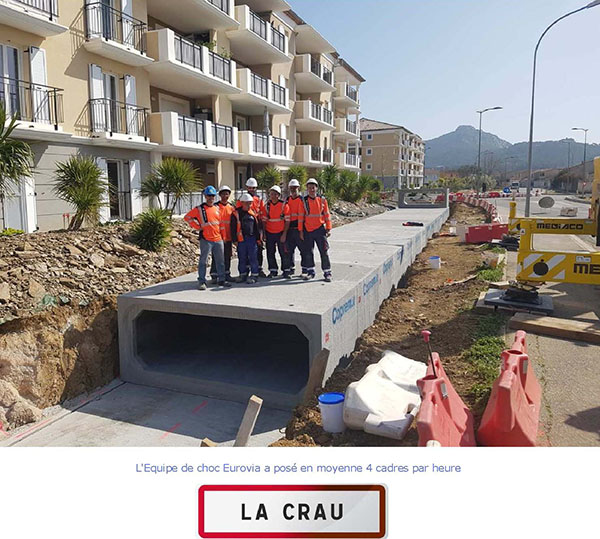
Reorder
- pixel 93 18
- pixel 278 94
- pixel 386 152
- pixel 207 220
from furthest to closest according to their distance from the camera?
pixel 386 152 → pixel 278 94 → pixel 93 18 → pixel 207 220

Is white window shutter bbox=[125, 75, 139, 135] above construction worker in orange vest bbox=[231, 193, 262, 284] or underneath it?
above

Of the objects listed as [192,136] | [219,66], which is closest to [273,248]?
[192,136]

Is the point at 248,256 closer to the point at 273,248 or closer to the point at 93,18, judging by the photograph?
the point at 273,248

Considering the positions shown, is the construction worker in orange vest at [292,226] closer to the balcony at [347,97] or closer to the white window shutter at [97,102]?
the white window shutter at [97,102]

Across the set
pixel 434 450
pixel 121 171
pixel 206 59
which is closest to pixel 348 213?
pixel 206 59

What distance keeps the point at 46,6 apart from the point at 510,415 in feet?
47.3

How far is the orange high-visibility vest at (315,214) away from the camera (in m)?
8.41

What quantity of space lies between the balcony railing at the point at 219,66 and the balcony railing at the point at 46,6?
7302 millimetres

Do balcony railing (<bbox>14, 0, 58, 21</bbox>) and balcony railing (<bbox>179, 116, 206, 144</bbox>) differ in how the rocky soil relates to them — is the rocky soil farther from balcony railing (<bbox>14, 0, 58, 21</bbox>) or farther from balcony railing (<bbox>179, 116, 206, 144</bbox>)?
balcony railing (<bbox>179, 116, 206, 144</bbox>)

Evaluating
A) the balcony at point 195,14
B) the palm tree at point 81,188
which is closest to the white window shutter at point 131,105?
the balcony at point 195,14

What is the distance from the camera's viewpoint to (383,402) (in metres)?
4.91

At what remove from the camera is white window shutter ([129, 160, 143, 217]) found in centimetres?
1635

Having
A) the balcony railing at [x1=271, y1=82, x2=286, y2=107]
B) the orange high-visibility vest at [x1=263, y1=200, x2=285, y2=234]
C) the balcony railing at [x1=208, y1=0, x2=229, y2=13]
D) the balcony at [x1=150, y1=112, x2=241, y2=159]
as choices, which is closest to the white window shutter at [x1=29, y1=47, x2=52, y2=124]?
the balcony at [x1=150, y1=112, x2=241, y2=159]

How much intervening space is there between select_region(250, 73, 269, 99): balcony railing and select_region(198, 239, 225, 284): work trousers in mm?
17243
